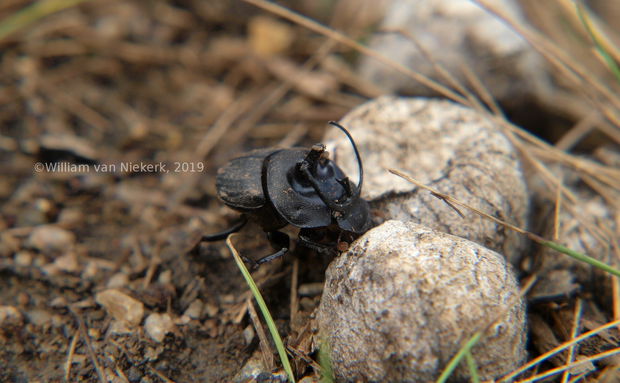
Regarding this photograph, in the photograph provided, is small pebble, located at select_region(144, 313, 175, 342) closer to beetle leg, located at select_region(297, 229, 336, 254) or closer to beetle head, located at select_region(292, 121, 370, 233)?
beetle leg, located at select_region(297, 229, 336, 254)

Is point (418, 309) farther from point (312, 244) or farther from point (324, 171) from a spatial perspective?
point (324, 171)

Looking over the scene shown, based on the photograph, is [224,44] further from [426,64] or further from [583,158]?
[583,158]

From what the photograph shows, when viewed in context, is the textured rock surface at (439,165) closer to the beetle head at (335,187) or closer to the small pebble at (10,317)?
the beetle head at (335,187)

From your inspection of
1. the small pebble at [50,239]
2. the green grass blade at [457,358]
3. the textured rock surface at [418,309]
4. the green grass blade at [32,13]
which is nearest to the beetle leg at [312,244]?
the textured rock surface at [418,309]

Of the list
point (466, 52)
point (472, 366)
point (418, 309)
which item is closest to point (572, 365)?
point (472, 366)

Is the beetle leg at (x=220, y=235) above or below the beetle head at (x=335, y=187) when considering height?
below

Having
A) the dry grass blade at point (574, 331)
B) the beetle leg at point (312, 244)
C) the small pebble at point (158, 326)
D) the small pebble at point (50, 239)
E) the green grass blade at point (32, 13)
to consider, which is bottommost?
the small pebble at point (50, 239)

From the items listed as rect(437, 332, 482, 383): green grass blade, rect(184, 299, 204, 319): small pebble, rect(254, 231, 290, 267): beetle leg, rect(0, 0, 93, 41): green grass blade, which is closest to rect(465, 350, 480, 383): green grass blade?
rect(437, 332, 482, 383): green grass blade
